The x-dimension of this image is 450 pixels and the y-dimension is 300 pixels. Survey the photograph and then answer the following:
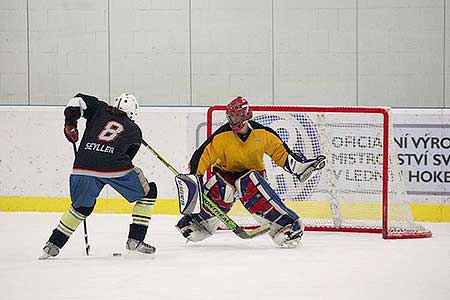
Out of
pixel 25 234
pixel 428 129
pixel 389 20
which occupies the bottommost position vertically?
pixel 25 234

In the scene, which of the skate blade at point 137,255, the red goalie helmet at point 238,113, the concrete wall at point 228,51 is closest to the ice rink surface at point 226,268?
the skate blade at point 137,255

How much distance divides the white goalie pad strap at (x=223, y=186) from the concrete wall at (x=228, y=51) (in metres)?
3.09

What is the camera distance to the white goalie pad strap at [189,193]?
305 inches

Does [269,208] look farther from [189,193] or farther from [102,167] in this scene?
[102,167]

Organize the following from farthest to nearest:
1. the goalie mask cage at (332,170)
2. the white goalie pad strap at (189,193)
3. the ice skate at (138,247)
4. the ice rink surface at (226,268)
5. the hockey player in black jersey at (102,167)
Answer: the goalie mask cage at (332,170)
the white goalie pad strap at (189,193)
the ice skate at (138,247)
the hockey player in black jersey at (102,167)
the ice rink surface at (226,268)

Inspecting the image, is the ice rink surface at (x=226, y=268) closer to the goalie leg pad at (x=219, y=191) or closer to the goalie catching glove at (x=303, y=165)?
the goalie leg pad at (x=219, y=191)

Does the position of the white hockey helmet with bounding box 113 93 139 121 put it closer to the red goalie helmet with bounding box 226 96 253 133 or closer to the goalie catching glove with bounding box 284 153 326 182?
the red goalie helmet with bounding box 226 96 253 133

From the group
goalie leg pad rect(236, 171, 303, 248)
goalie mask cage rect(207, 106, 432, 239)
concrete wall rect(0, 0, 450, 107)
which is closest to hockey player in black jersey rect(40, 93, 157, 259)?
goalie leg pad rect(236, 171, 303, 248)

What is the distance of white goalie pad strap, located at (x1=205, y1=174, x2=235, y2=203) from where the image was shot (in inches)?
313

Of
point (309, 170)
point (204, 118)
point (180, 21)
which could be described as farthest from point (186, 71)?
point (309, 170)

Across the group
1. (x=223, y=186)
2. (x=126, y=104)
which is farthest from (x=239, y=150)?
(x=126, y=104)

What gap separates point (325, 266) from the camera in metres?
6.98

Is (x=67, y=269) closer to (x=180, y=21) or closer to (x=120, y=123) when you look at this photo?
(x=120, y=123)

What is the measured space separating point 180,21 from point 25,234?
330cm
